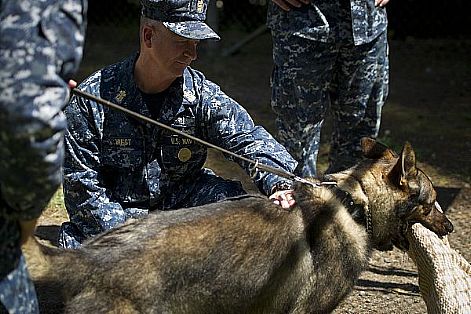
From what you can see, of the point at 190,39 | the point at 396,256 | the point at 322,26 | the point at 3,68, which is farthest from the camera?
the point at 396,256

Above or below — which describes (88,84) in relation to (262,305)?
above

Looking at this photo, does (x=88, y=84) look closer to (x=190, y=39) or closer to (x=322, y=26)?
(x=190, y=39)

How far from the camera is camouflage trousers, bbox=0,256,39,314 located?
92.7 inches

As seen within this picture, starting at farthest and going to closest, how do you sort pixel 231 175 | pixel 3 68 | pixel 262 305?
pixel 231 175, pixel 262 305, pixel 3 68

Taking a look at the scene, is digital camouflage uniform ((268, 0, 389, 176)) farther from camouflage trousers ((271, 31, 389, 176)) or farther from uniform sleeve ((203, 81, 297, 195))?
uniform sleeve ((203, 81, 297, 195))

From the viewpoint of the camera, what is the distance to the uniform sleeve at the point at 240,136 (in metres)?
3.98

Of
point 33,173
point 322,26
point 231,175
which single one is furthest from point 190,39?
point 231,175

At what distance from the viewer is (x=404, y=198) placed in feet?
12.6

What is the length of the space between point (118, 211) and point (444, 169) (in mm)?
3830

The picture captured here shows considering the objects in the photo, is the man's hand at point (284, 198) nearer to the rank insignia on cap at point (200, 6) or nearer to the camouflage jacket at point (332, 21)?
the rank insignia on cap at point (200, 6)

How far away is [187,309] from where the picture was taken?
10.3ft

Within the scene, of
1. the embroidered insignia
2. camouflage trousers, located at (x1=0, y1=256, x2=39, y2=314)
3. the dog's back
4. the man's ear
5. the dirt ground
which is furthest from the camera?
the dirt ground

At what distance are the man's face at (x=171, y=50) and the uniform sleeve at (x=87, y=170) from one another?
353 mm

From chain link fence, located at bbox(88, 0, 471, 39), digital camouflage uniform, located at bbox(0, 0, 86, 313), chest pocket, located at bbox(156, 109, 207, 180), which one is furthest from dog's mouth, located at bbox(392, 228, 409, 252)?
chain link fence, located at bbox(88, 0, 471, 39)
